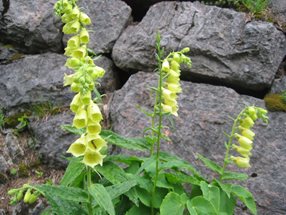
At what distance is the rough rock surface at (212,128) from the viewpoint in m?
3.64

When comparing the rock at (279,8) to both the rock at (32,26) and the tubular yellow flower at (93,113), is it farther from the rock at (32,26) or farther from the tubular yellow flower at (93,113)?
the tubular yellow flower at (93,113)

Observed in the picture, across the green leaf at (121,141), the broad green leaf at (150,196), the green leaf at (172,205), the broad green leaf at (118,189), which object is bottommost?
the broad green leaf at (150,196)

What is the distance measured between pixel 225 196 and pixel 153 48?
6.28 ft

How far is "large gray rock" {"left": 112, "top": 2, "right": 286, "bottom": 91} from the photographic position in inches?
164

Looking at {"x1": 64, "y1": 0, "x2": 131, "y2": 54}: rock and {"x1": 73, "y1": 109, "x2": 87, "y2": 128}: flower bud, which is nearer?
{"x1": 73, "y1": 109, "x2": 87, "y2": 128}: flower bud

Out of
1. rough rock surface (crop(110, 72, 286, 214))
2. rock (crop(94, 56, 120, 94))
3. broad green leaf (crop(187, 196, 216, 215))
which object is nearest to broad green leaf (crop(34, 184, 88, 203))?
broad green leaf (crop(187, 196, 216, 215))

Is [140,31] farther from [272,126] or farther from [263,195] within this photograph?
[263,195]

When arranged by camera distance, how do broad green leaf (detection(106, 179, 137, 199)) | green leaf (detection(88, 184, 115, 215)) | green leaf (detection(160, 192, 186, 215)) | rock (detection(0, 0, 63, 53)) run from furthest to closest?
rock (detection(0, 0, 63, 53))
green leaf (detection(160, 192, 186, 215))
broad green leaf (detection(106, 179, 137, 199))
green leaf (detection(88, 184, 115, 215))

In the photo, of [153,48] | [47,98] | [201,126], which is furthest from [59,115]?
[201,126]

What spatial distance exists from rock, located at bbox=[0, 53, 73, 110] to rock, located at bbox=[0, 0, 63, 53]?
0.56ft

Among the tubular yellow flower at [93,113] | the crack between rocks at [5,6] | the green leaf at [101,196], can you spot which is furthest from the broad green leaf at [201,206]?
the crack between rocks at [5,6]

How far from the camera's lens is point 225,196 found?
294 centimetres

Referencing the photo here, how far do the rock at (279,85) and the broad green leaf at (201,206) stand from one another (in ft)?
6.46

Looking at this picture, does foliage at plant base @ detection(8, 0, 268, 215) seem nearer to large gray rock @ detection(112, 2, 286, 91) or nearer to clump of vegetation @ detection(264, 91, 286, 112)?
clump of vegetation @ detection(264, 91, 286, 112)
